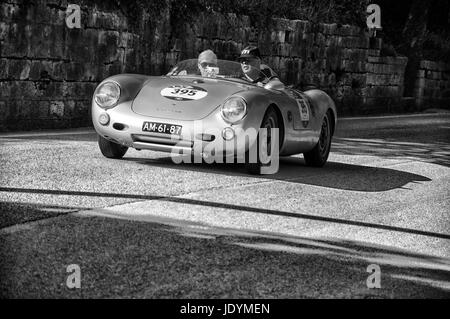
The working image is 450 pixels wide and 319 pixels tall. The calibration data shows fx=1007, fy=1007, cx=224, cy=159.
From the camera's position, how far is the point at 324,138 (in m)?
11.3

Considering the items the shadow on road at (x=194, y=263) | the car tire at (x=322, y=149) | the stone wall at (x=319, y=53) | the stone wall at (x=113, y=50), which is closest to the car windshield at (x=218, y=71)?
the stone wall at (x=113, y=50)

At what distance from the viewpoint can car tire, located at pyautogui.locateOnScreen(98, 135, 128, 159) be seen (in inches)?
386

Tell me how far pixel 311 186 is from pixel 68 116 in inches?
276

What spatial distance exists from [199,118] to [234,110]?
1.06 feet

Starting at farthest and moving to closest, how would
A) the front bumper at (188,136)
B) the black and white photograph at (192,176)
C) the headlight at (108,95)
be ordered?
the headlight at (108,95)
the front bumper at (188,136)
the black and white photograph at (192,176)

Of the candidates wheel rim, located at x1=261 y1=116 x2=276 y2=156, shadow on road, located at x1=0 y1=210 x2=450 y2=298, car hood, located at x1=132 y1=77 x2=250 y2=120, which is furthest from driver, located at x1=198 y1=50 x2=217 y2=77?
shadow on road, located at x1=0 y1=210 x2=450 y2=298

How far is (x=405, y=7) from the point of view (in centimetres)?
3450

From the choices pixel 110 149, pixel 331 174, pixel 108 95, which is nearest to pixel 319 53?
pixel 331 174

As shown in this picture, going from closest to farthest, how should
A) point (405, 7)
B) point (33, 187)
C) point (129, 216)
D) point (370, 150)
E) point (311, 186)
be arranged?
1. point (129, 216)
2. point (33, 187)
3. point (311, 186)
4. point (370, 150)
5. point (405, 7)

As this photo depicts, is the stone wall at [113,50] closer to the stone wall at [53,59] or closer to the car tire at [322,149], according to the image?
the stone wall at [53,59]

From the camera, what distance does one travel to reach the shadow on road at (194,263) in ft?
15.1

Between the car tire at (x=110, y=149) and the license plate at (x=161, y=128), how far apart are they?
81 cm
